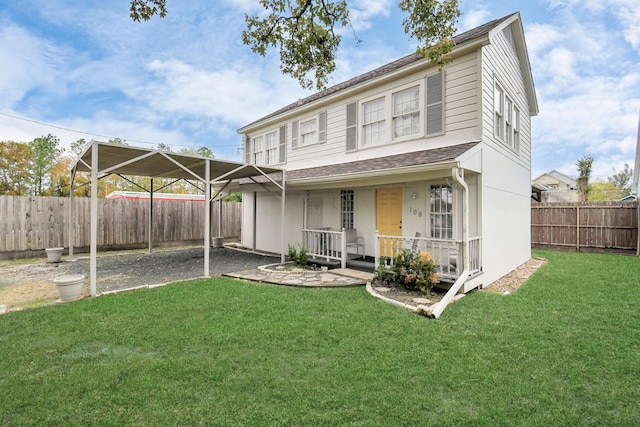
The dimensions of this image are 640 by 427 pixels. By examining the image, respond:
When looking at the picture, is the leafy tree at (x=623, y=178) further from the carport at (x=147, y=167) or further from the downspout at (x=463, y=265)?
the carport at (x=147, y=167)

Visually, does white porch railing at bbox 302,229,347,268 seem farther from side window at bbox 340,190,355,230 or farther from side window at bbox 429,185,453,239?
side window at bbox 429,185,453,239

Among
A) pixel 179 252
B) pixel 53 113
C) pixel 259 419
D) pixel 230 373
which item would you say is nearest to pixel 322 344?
pixel 230 373

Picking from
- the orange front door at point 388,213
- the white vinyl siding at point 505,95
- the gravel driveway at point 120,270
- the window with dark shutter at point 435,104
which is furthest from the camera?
the orange front door at point 388,213

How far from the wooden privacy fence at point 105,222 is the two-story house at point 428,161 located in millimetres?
4639

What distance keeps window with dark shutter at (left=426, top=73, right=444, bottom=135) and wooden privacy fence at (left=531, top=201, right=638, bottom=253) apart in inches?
373

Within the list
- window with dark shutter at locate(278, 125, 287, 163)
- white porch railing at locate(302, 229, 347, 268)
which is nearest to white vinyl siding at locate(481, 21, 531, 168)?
white porch railing at locate(302, 229, 347, 268)

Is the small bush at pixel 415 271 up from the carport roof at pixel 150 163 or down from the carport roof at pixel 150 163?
down

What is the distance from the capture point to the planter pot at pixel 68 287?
5602 millimetres

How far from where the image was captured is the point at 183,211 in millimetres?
14211

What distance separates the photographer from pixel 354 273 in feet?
25.6

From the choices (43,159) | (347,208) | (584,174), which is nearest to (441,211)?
(347,208)

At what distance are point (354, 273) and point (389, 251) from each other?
4.26 feet

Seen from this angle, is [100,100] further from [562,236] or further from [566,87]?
[566,87]

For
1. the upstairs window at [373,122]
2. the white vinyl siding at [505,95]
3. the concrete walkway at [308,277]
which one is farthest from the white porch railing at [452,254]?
the upstairs window at [373,122]
